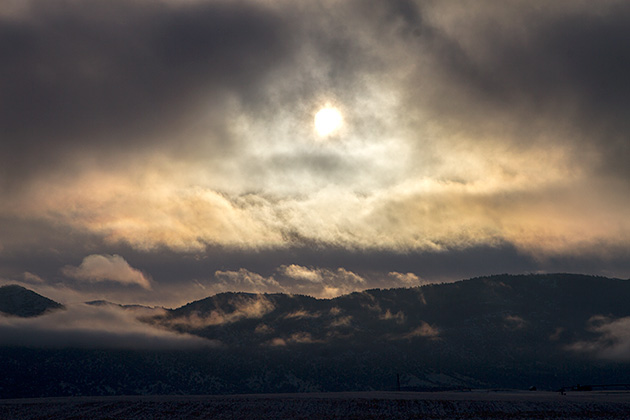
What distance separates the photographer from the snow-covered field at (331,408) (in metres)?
125

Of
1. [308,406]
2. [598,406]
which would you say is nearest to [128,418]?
[308,406]

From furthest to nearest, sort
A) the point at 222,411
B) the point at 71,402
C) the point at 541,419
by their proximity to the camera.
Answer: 1. the point at 71,402
2. the point at 222,411
3. the point at 541,419

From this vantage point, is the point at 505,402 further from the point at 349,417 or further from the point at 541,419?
the point at 349,417

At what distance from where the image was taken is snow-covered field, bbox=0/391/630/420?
124875mm

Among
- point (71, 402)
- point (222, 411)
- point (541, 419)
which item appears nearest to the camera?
point (541, 419)

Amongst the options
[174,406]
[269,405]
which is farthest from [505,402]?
[174,406]

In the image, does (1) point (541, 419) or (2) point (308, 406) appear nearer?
(1) point (541, 419)

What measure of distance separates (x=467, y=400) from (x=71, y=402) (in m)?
93.3

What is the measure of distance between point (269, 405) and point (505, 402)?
52.5m

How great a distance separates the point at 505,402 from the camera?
138000 mm

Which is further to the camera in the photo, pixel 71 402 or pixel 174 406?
pixel 71 402

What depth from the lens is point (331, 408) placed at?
5182 inches

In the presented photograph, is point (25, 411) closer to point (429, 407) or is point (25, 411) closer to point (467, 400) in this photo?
point (429, 407)

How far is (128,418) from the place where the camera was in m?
126
